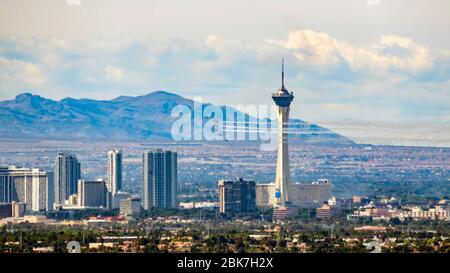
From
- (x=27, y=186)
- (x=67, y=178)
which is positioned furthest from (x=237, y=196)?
(x=27, y=186)

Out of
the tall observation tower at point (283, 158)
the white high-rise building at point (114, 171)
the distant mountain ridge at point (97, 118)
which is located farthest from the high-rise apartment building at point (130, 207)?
the tall observation tower at point (283, 158)

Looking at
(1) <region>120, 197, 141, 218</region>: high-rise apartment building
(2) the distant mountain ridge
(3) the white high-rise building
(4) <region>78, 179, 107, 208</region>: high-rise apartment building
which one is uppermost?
(2) the distant mountain ridge

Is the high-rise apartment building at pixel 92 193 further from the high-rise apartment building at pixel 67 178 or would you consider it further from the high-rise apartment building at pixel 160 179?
the high-rise apartment building at pixel 160 179

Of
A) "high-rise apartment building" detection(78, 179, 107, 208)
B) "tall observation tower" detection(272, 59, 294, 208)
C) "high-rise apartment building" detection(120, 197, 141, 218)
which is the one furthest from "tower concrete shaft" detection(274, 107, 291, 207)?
"high-rise apartment building" detection(78, 179, 107, 208)

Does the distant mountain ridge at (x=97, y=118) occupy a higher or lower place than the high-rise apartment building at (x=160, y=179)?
higher

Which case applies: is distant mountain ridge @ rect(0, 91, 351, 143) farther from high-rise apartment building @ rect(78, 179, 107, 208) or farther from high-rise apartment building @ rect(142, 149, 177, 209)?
high-rise apartment building @ rect(78, 179, 107, 208)
